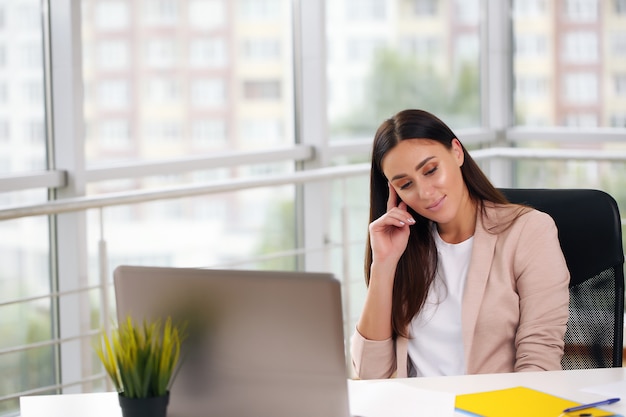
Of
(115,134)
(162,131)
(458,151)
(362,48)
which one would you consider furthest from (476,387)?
(362,48)

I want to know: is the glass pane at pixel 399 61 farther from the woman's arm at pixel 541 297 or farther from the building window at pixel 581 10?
the woman's arm at pixel 541 297

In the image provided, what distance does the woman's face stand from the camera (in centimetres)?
200

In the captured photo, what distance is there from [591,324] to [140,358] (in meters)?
1.06

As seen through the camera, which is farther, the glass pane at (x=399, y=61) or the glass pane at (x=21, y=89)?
the glass pane at (x=399, y=61)

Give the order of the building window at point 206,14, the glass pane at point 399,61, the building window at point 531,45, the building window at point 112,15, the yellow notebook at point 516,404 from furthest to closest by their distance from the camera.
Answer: the building window at point 531,45 → the glass pane at point 399,61 → the building window at point 206,14 → the building window at point 112,15 → the yellow notebook at point 516,404

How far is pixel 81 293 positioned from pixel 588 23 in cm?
262

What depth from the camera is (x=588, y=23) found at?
14.4 ft

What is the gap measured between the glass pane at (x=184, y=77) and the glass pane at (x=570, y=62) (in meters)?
1.28

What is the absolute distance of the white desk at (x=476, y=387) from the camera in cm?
160

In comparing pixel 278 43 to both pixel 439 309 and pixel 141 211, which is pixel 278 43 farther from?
pixel 439 309

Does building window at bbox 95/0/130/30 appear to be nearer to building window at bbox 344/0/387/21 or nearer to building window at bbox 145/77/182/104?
building window at bbox 145/77/182/104

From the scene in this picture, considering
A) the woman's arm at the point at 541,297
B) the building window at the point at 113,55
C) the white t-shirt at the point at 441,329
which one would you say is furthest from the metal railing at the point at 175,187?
the woman's arm at the point at 541,297

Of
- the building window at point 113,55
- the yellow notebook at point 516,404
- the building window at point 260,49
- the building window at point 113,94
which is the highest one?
the building window at point 260,49

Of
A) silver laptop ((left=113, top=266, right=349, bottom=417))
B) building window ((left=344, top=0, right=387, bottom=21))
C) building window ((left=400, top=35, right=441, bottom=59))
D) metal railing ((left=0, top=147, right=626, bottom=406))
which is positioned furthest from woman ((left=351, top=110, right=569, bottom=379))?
building window ((left=400, top=35, right=441, bottom=59))
